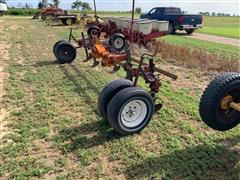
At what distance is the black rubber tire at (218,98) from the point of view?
152 inches

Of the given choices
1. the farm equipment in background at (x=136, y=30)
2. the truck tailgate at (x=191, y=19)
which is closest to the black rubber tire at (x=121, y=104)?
the farm equipment in background at (x=136, y=30)

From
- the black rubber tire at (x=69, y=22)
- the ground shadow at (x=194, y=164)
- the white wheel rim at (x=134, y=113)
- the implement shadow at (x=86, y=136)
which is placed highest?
the white wheel rim at (x=134, y=113)

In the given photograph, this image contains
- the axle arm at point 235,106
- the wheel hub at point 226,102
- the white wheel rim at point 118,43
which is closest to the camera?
the axle arm at point 235,106

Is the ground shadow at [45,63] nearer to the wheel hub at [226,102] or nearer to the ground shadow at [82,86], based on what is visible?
the ground shadow at [82,86]

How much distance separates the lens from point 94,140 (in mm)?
4391

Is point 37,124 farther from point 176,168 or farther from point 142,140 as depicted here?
point 176,168

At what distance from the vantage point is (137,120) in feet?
15.1

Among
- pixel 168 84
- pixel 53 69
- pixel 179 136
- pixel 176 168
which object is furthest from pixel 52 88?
pixel 176 168

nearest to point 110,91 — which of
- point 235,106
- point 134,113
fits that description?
point 134,113

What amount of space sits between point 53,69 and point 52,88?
1.95 meters

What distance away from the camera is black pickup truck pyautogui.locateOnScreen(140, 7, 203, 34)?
781 inches

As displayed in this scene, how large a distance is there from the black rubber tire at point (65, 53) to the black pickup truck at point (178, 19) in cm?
1175

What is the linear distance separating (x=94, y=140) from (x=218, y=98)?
1.86m

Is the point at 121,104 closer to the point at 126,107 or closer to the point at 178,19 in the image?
the point at 126,107
